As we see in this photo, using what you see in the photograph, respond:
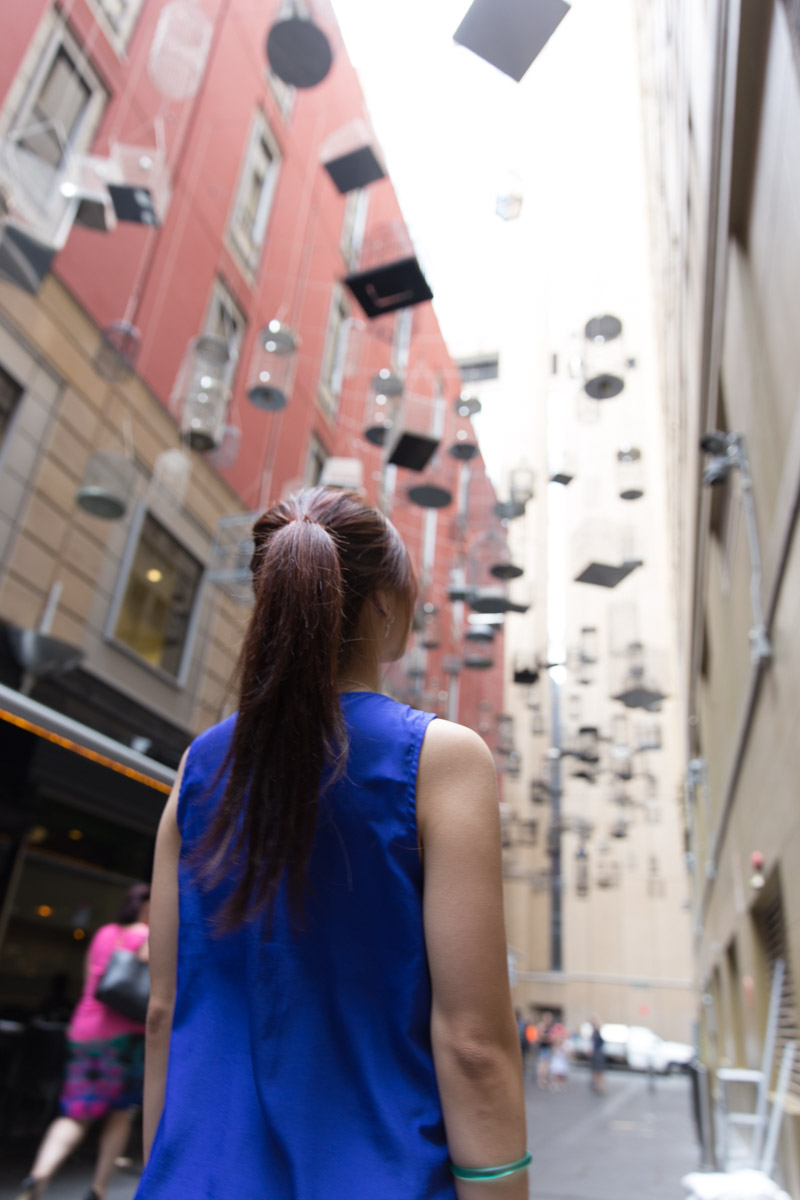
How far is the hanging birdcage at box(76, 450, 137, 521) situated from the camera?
26.6 ft

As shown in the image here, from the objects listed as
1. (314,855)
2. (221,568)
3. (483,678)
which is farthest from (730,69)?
(483,678)

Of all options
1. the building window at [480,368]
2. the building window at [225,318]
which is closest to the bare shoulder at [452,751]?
the building window at [225,318]

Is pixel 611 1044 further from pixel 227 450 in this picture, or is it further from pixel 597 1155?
pixel 227 450

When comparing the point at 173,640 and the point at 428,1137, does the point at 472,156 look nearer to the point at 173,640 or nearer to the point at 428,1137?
the point at 173,640

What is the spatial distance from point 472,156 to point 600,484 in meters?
4.27

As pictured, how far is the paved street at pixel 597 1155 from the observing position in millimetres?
5066

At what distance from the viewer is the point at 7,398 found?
8.08 m

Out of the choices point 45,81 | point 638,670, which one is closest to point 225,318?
point 45,81

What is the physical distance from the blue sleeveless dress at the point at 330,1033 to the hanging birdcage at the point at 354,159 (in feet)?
25.5

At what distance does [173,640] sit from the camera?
11023 mm

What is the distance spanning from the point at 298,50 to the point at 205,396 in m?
2.80

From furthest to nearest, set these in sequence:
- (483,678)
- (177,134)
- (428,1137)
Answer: (483,678) → (177,134) → (428,1137)

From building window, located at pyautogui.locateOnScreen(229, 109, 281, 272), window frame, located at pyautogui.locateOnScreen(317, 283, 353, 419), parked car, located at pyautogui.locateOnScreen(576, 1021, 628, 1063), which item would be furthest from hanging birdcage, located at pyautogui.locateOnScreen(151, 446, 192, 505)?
parked car, located at pyautogui.locateOnScreen(576, 1021, 628, 1063)

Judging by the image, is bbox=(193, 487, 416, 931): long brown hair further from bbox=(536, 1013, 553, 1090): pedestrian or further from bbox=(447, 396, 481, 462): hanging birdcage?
bbox=(536, 1013, 553, 1090): pedestrian
